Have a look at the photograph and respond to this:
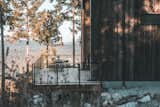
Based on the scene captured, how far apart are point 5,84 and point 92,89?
10.3 feet

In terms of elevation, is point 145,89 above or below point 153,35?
below

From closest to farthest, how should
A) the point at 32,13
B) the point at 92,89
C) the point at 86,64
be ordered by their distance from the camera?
1. the point at 92,89
2. the point at 86,64
3. the point at 32,13

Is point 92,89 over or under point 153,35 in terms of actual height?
under

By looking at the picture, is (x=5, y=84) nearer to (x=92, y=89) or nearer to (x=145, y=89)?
(x=92, y=89)

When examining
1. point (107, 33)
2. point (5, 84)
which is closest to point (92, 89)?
point (107, 33)

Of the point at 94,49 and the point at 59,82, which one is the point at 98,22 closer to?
the point at 94,49

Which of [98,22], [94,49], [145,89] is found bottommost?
[145,89]

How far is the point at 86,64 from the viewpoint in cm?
1836

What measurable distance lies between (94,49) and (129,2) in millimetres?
2140

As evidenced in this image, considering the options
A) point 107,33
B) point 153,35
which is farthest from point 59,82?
point 153,35

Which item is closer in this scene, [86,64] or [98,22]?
[98,22]

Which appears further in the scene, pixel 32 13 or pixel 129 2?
pixel 32 13

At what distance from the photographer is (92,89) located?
1477 cm

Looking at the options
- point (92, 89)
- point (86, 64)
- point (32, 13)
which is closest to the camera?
point (92, 89)
